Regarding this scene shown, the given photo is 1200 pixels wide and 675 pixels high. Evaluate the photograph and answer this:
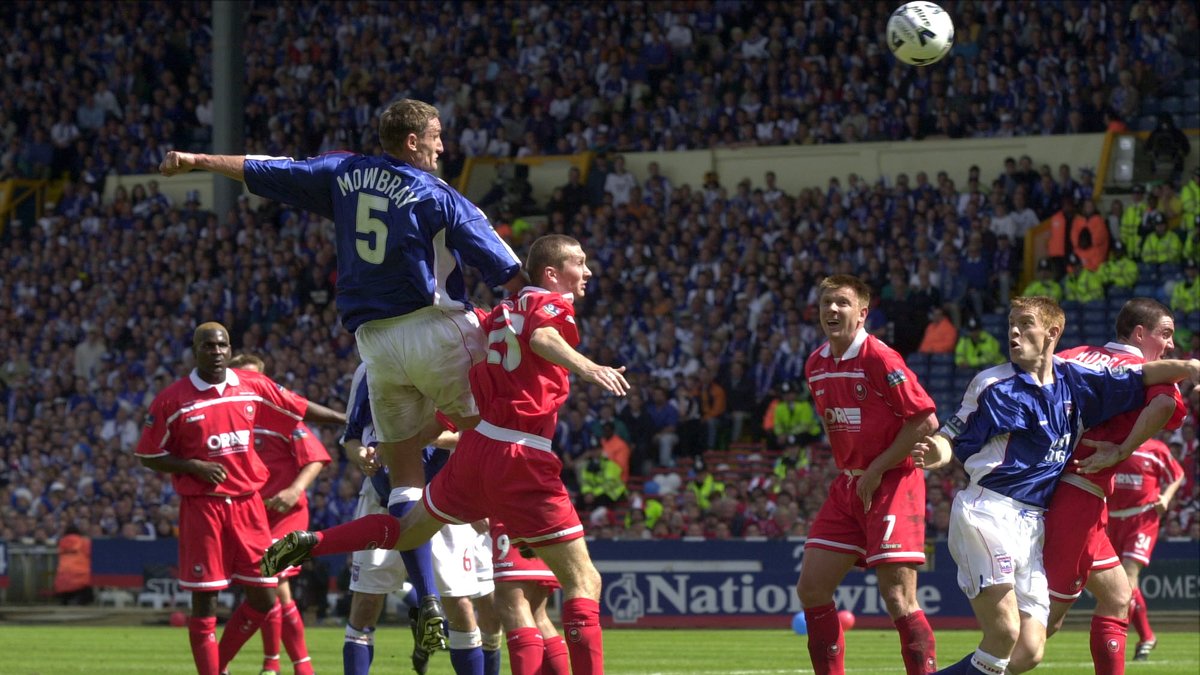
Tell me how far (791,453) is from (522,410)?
14.8 meters

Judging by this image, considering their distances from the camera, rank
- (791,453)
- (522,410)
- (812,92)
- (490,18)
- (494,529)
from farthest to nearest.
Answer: (490,18), (812,92), (791,453), (494,529), (522,410)

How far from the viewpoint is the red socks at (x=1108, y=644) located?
893 cm

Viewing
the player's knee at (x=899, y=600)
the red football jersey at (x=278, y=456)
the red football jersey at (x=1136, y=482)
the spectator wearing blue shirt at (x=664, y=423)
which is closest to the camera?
the player's knee at (x=899, y=600)

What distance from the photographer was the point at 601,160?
29.0 m

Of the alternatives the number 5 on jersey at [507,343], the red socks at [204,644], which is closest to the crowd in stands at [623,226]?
the red socks at [204,644]

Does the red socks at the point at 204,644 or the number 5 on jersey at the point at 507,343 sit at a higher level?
the number 5 on jersey at the point at 507,343

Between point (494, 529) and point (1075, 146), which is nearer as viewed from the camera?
point (494, 529)

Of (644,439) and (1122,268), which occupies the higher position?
(1122,268)

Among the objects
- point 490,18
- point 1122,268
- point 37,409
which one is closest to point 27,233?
point 37,409

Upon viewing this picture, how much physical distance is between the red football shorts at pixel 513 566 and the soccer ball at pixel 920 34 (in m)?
8.47

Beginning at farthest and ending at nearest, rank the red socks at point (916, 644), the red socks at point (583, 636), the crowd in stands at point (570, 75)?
the crowd in stands at point (570, 75) < the red socks at point (916, 644) < the red socks at point (583, 636)

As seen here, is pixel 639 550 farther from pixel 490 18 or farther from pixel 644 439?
pixel 490 18

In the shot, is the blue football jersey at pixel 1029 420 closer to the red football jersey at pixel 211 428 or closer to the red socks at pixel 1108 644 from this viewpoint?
the red socks at pixel 1108 644

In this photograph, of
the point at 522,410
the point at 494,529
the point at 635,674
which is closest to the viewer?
the point at 522,410
